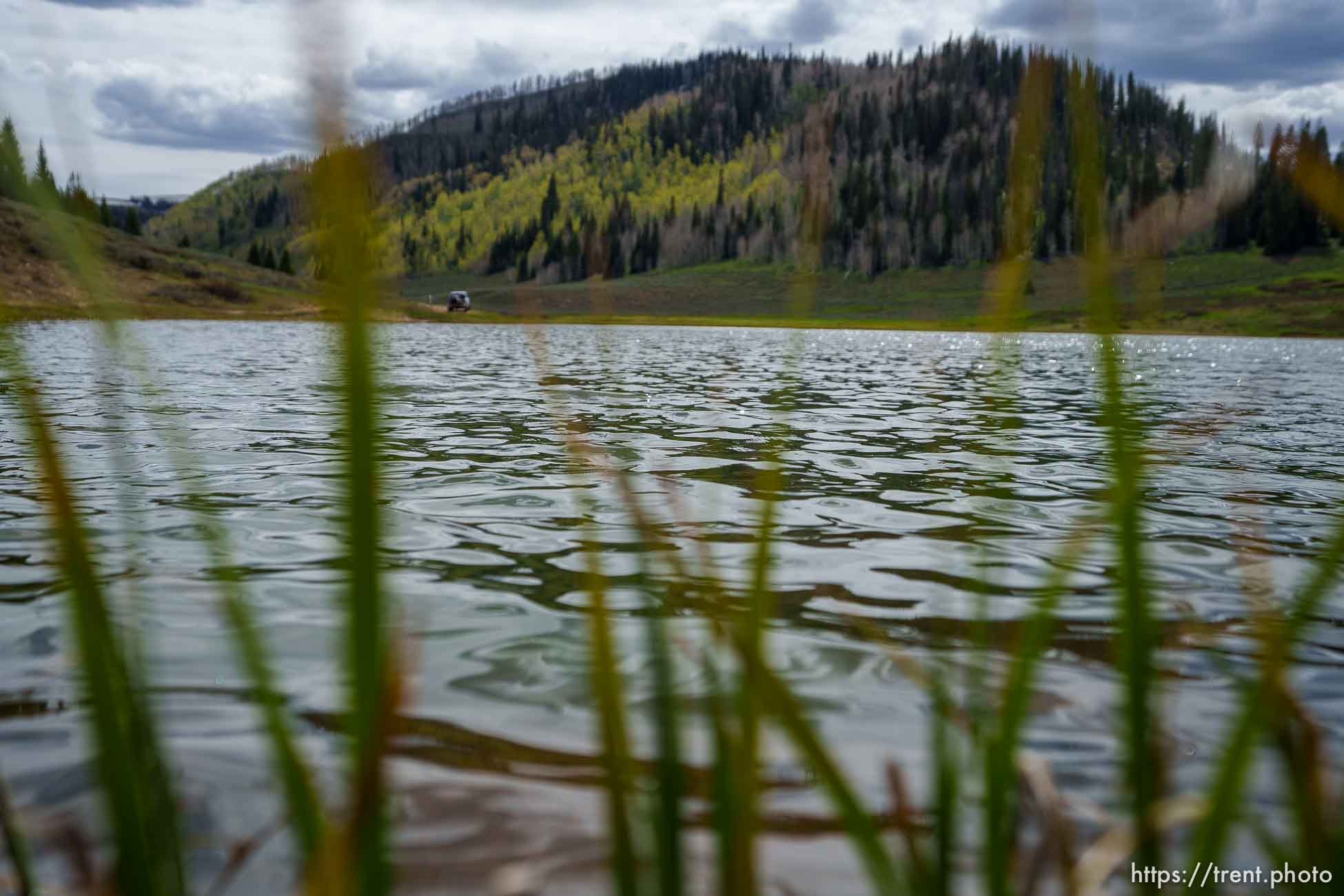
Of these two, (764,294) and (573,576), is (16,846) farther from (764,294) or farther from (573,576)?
(764,294)

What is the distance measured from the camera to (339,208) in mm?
711

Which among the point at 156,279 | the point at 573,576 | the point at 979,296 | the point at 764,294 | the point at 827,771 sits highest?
the point at 156,279

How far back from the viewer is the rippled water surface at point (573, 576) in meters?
2.64

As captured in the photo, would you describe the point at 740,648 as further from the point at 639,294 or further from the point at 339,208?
the point at 639,294

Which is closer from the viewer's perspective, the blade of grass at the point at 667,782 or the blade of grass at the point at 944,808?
the blade of grass at the point at 667,782

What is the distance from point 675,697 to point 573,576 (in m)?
4.06

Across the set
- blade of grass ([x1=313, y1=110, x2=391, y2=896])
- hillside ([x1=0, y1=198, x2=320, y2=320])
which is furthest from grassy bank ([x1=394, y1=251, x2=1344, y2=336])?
blade of grass ([x1=313, y1=110, x2=391, y2=896])

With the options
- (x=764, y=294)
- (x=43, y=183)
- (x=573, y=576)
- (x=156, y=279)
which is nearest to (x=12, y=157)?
(x=43, y=183)

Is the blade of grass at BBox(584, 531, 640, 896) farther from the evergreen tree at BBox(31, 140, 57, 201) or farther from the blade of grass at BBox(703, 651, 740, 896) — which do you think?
the evergreen tree at BBox(31, 140, 57, 201)

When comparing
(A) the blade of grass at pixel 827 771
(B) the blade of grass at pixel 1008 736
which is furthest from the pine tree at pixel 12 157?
(B) the blade of grass at pixel 1008 736

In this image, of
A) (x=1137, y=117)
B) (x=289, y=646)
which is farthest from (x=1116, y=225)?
(x=1137, y=117)

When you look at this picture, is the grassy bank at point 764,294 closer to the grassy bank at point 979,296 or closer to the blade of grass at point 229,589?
the grassy bank at point 979,296

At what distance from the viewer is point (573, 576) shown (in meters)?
5.22

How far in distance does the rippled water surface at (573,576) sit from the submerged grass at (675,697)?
0.14 m
